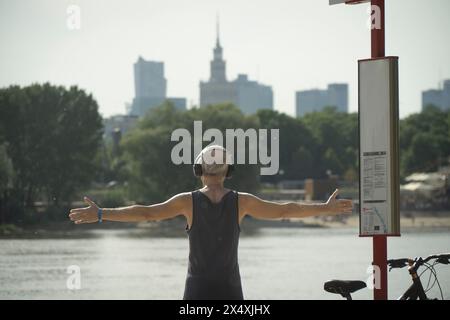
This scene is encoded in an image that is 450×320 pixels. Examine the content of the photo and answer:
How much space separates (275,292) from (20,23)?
1055 cm

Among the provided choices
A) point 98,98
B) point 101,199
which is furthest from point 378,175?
point 98,98

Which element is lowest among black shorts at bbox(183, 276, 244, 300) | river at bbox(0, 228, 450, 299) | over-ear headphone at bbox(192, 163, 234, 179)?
river at bbox(0, 228, 450, 299)

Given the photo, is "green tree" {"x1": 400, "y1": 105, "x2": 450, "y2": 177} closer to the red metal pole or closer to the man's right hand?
the red metal pole

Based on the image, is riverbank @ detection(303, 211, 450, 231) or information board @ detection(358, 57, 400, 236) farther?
riverbank @ detection(303, 211, 450, 231)

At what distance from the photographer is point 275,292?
29.4m

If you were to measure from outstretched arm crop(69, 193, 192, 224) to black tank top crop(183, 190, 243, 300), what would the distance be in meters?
0.06

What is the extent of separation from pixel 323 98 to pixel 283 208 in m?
169

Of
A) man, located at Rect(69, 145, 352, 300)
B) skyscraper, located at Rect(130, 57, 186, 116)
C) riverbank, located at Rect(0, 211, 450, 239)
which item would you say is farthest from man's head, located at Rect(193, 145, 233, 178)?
skyscraper, located at Rect(130, 57, 186, 116)

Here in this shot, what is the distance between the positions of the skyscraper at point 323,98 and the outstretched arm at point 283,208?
133 metres

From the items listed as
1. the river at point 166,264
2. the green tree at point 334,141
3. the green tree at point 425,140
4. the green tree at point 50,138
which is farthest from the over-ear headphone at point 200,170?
the green tree at point 334,141

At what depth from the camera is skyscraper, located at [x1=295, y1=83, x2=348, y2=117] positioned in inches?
5733

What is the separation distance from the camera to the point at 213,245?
533 centimetres

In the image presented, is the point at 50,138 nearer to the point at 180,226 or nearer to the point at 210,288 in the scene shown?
the point at 180,226

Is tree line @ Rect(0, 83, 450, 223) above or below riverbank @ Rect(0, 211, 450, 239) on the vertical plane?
above
